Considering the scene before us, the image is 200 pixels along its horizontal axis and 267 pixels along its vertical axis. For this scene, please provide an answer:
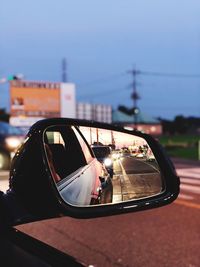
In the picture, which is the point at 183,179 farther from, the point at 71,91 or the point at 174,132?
the point at 174,132

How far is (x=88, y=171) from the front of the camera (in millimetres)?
2008

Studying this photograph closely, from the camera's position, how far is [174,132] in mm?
129875

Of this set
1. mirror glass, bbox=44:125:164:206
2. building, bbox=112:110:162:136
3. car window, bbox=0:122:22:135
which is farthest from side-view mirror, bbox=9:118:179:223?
building, bbox=112:110:162:136

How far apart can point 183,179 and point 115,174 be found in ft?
38.4

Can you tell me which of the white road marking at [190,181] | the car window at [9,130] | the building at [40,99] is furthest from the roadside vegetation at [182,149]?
the white road marking at [190,181]

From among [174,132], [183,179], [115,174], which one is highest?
[115,174]

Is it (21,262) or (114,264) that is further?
(114,264)

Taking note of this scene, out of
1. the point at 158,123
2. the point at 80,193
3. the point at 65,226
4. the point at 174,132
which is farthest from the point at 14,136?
the point at 174,132

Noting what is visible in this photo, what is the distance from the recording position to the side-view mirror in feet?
5.55

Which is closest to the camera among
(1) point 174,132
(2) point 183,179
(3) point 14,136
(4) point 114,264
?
(4) point 114,264

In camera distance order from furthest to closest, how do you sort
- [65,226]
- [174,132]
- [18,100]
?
[174,132] → [18,100] → [65,226]

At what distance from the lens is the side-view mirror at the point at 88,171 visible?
169 cm

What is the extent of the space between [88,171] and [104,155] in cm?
20

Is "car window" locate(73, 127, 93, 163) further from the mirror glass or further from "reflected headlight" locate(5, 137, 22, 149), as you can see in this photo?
"reflected headlight" locate(5, 137, 22, 149)
